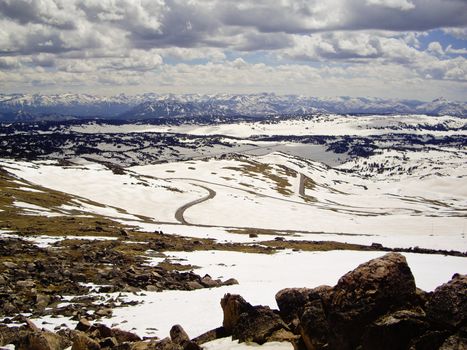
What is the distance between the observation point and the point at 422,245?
69.9 meters

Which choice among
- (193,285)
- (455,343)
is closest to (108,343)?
(455,343)

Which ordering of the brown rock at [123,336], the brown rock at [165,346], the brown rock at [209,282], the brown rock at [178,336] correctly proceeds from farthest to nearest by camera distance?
1. the brown rock at [209,282]
2. the brown rock at [123,336]
3. the brown rock at [178,336]
4. the brown rock at [165,346]

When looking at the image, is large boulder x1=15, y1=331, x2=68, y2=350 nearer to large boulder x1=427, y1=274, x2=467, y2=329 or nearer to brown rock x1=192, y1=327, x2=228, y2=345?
brown rock x1=192, y1=327, x2=228, y2=345

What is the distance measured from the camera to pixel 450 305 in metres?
13.7

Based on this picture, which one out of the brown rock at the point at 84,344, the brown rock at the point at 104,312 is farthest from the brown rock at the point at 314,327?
the brown rock at the point at 104,312

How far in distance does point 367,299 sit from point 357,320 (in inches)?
33.9

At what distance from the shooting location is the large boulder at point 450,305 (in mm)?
13422

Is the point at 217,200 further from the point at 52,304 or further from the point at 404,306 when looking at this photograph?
the point at 404,306

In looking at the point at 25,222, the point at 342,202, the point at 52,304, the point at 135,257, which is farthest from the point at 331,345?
the point at 342,202

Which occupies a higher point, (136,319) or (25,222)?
(136,319)

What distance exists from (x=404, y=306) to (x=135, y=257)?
3190 cm

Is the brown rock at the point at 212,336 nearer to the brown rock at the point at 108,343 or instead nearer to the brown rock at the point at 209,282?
the brown rock at the point at 108,343

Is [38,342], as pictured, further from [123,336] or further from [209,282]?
[209,282]

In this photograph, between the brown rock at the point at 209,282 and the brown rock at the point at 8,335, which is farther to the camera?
the brown rock at the point at 209,282
